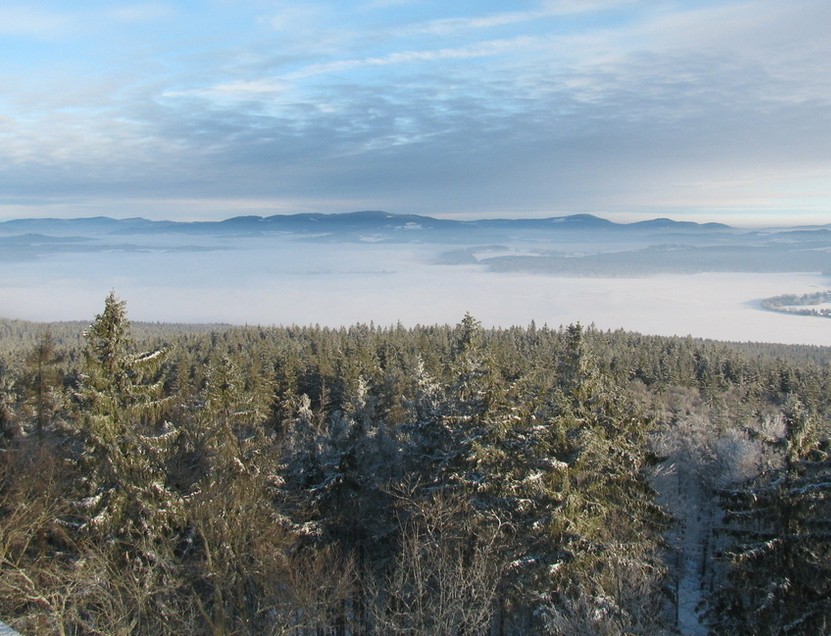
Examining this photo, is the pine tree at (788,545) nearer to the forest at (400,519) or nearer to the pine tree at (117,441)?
the forest at (400,519)

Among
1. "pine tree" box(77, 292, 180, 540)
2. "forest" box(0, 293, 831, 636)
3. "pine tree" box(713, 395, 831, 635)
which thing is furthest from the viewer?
"pine tree" box(77, 292, 180, 540)

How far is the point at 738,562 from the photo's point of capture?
666 inches

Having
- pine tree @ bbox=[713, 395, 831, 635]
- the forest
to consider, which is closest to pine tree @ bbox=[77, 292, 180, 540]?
the forest

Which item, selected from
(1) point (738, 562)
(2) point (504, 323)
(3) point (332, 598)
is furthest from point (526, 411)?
(2) point (504, 323)

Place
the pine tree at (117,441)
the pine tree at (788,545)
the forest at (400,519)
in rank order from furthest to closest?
the pine tree at (117,441)
the pine tree at (788,545)
the forest at (400,519)

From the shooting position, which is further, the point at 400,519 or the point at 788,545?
the point at 400,519

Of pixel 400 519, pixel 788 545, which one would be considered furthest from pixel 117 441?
pixel 788 545

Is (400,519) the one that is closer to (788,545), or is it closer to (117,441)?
(117,441)

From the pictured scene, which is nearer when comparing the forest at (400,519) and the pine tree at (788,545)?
the forest at (400,519)

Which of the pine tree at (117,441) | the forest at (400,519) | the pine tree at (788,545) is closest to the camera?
the forest at (400,519)

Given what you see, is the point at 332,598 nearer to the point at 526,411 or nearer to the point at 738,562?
the point at 526,411

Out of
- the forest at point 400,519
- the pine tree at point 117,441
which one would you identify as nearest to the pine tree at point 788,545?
the forest at point 400,519

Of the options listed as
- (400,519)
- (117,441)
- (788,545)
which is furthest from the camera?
(400,519)

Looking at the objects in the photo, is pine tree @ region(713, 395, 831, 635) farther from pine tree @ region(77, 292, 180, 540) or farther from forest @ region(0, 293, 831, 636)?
pine tree @ region(77, 292, 180, 540)
